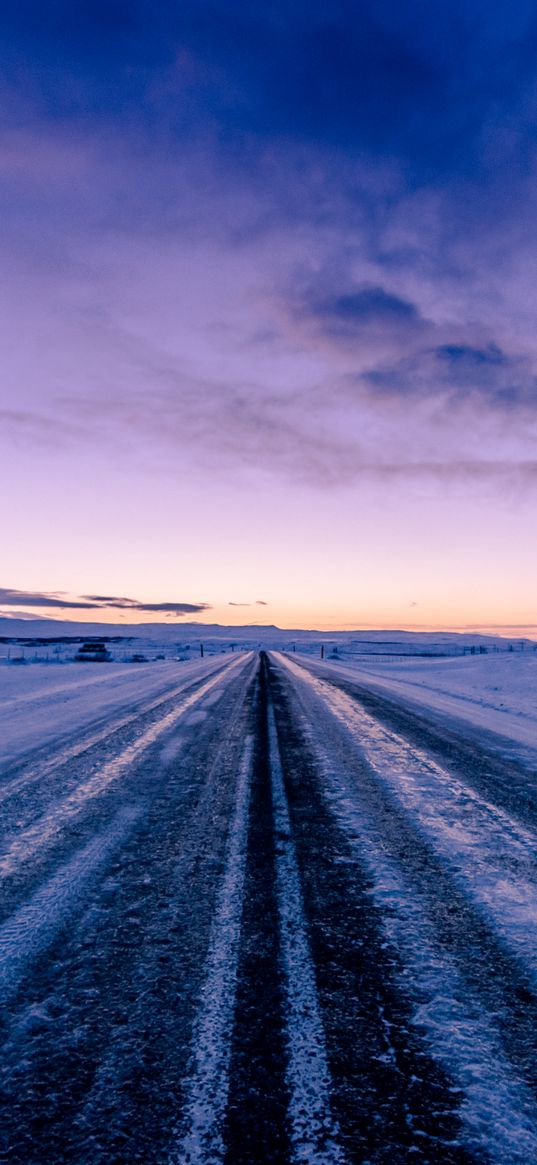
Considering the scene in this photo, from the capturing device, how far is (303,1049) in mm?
2197

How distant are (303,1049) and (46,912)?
1.73m

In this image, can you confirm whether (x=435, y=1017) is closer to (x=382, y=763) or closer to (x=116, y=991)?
(x=116, y=991)

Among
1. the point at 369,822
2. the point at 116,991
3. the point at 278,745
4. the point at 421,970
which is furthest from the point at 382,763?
the point at 116,991

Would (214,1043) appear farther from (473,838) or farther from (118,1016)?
(473,838)

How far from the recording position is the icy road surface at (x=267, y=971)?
188 cm

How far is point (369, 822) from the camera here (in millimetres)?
4805

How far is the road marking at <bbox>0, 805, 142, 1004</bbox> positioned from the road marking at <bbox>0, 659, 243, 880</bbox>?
374 mm

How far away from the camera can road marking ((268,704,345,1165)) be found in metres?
1.80

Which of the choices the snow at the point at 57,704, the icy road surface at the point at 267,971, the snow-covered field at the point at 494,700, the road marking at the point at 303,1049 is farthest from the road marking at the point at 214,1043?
the snow-covered field at the point at 494,700

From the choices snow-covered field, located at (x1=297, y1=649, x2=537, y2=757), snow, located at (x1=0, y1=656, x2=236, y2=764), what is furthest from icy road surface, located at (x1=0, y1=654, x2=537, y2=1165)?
snow-covered field, located at (x1=297, y1=649, x2=537, y2=757)

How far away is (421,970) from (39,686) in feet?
50.6

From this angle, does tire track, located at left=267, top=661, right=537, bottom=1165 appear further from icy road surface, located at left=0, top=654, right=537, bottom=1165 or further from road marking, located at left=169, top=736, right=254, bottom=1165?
road marking, located at left=169, top=736, right=254, bottom=1165

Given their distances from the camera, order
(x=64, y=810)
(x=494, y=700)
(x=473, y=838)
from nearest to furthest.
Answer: (x=473, y=838) < (x=64, y=810) < (x=494, y=700)

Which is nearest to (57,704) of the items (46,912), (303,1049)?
(46,912)
